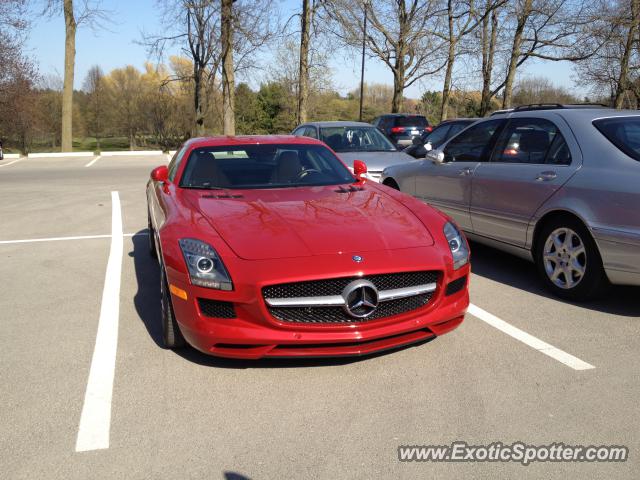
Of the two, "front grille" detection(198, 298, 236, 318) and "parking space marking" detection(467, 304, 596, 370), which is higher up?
"front grille" detection(198, 298, 236, 318)

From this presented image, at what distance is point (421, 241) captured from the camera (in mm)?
3623

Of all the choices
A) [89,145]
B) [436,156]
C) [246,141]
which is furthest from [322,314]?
[89,145]

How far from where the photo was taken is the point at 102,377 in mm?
3387

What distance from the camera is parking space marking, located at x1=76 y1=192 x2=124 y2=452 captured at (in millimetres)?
2756

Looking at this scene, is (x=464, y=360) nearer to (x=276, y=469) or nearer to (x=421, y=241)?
(x=421, y=241)

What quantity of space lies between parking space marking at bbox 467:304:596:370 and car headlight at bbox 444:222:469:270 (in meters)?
0.74

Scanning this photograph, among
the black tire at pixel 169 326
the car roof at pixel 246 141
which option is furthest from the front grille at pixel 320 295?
the car roof at pixel 246 141

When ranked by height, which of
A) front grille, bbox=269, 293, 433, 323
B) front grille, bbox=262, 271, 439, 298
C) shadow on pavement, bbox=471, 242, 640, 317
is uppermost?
front grille, bbox=262, 271, 439, 298

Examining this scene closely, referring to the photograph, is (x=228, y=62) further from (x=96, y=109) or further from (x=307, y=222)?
(x=96, y=109)

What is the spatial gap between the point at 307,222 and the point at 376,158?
19.3 feet

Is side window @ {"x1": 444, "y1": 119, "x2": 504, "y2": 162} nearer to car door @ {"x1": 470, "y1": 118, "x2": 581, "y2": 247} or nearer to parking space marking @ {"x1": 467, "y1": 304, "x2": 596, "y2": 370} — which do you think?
car door @ {"x1": 470, "y1": 118, "x2": 581, "y2": 247}

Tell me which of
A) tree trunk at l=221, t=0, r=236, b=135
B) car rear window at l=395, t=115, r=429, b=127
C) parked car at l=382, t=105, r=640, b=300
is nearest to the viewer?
parked car at l=382, t=105, r=640, b=300

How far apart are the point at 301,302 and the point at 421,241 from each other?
3.12 ft

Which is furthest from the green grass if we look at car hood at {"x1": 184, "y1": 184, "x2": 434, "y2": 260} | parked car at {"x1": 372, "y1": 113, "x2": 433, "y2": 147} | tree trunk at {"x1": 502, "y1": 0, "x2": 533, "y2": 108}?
car hood at {"x1": 184, "y1": 184, "x2": 434, "y2": 260}
